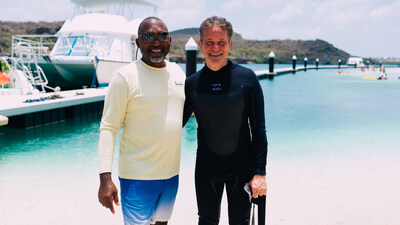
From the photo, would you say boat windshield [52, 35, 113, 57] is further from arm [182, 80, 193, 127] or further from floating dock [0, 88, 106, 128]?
arm [182, 80, 193, 127]

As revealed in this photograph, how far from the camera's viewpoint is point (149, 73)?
6.48ft

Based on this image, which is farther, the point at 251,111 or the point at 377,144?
the point at 377,144

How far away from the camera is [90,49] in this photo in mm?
15211

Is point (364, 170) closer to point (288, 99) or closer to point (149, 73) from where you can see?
point (149, 73)

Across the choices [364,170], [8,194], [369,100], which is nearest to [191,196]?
[8,194]

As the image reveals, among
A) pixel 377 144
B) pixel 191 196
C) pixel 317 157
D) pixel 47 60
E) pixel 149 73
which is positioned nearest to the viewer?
pixel 149 73

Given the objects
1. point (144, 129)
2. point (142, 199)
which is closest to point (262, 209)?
point (142, 199)

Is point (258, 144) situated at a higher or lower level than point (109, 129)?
lower

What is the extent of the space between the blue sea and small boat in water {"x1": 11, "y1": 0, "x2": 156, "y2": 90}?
3.81 meters

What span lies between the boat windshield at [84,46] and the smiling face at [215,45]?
46.3ft

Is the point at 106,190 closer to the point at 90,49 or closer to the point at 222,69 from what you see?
the point at 222,69

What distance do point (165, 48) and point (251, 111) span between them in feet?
2.09

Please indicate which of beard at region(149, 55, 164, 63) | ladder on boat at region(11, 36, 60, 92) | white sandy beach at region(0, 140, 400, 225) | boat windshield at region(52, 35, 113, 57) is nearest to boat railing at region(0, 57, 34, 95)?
ladder on boat at region(11, 36, 60, 92)

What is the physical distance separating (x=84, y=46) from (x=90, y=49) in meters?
0.58
